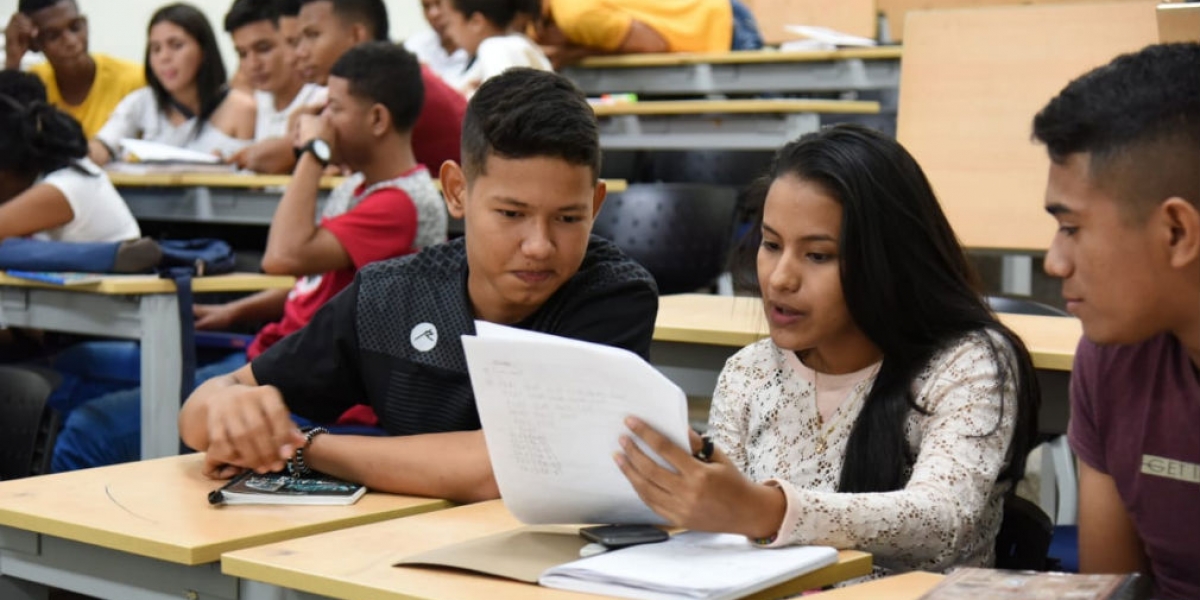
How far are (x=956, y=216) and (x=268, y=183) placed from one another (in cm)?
182

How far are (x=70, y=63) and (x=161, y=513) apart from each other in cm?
460

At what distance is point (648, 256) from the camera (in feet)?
13.6

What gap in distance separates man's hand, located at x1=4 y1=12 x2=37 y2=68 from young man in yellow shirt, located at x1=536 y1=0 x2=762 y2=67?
198cm

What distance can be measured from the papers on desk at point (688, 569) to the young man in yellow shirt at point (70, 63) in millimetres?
4827

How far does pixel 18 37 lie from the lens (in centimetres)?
577

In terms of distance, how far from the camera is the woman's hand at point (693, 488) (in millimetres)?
Answer: 1267

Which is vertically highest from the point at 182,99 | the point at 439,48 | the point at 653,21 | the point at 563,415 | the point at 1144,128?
the point at 653,21

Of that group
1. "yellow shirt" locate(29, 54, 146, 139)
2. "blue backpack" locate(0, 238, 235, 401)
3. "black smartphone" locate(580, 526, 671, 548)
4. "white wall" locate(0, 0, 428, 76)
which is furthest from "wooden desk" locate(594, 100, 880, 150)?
"white wall" locate(0, 0, 428, 76)

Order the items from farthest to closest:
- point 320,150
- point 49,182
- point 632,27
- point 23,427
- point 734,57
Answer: point 632,27, point 734,57, point 49,182, point 320,150, point 23,427

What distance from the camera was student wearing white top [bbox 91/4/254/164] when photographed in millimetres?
5180

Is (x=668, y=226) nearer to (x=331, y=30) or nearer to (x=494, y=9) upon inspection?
(x=494, y=9)

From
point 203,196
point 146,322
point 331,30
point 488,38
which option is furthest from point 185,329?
point 488,38

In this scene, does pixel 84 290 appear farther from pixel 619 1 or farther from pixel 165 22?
pixel 619 1

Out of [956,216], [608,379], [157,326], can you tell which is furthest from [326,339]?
[956,216]
